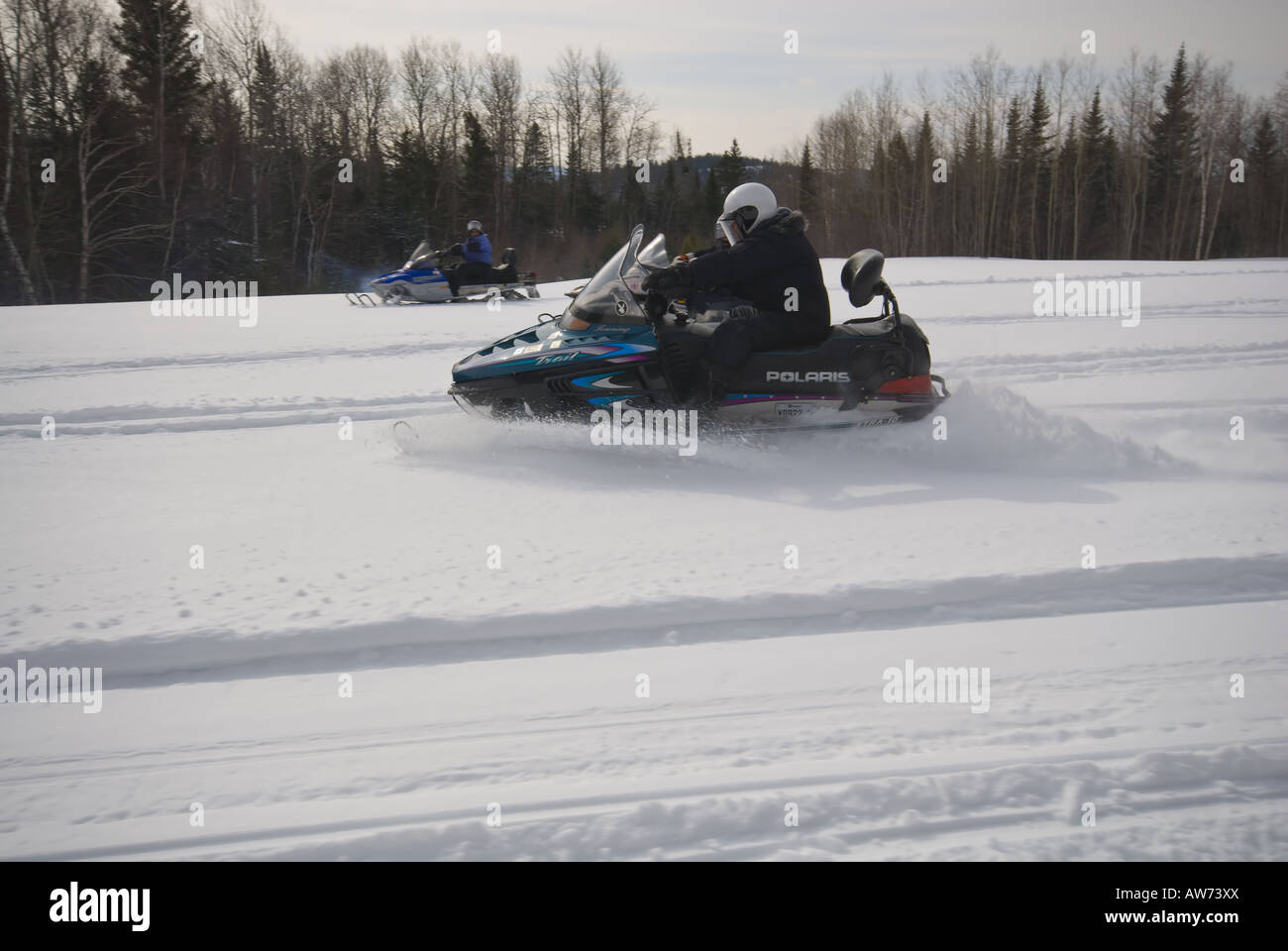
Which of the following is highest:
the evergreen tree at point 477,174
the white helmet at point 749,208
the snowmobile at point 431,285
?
the evergreen tree at point 477,174

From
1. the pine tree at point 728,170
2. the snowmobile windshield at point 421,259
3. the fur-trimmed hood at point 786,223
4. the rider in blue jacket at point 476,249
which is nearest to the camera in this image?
the fur-trimmed hood at point 786,223

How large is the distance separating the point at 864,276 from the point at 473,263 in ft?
35.1

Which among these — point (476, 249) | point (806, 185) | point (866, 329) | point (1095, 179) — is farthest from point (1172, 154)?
point (866, 329)

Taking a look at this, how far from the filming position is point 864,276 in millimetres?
5398

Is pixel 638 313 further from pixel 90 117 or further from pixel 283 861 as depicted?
pixel 90 117

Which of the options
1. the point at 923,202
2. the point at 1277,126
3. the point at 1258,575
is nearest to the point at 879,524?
the point at 1258,575

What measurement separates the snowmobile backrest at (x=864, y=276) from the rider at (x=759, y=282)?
207mm

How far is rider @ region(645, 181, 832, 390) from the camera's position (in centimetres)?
527

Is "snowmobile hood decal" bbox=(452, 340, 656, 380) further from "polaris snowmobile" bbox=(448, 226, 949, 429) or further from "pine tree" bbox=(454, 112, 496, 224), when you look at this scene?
"pine tree" bbox=(454, 112, 496, 224)

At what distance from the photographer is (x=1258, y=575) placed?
141 inches

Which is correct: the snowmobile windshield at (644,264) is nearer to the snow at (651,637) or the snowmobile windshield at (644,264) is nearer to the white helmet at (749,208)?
the white helmet at (749,208)

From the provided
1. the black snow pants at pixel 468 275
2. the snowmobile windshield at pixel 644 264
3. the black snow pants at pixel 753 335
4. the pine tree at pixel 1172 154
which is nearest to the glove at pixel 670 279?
the snowmobile windshield at pixel 644 264

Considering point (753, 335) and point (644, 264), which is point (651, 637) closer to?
point (753, 335)

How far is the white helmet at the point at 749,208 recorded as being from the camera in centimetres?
547
